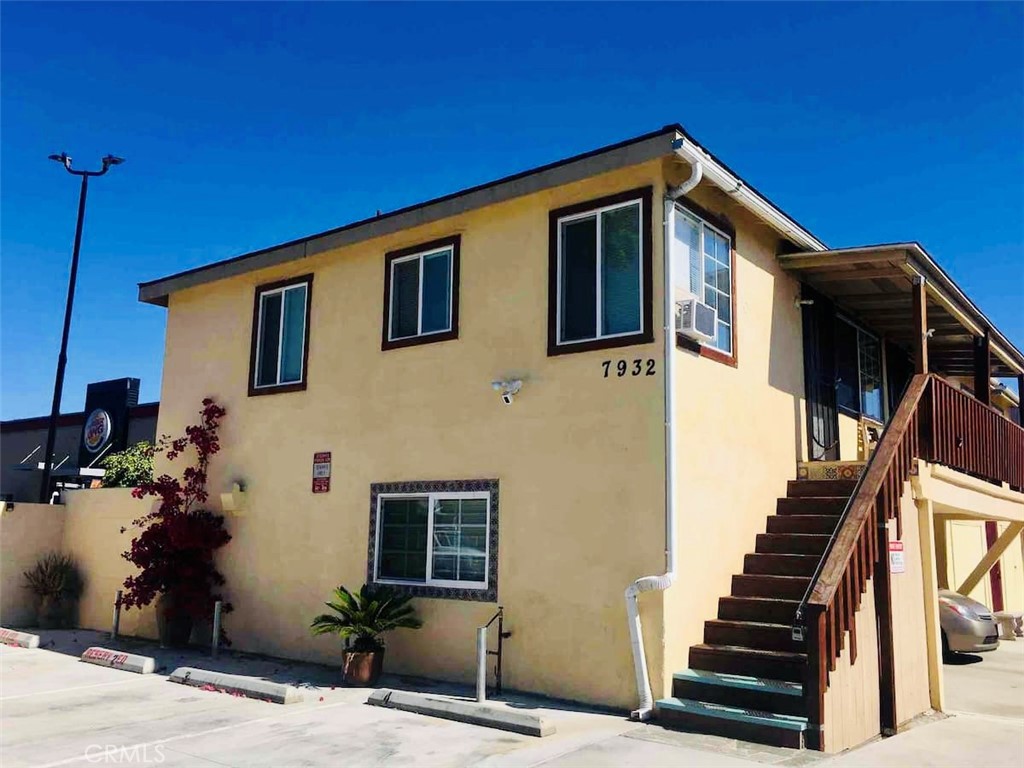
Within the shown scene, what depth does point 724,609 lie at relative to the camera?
29.2 feet

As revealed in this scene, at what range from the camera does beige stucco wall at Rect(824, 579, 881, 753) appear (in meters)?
7.01

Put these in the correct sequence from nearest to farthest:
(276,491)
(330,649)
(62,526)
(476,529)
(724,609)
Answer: (724,609), (476,529), (330,649), (276,491), (62,526)

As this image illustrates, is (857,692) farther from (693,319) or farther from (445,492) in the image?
(445,492)

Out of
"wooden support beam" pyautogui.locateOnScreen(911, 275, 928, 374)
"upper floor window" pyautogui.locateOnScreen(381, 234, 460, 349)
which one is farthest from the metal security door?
Answer: "upper floor window" pyautogui.locateOnScreen(381, 234, 460, 349)

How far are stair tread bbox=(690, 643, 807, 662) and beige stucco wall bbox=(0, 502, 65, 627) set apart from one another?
1188cm

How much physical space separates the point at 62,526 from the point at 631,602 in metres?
11.7

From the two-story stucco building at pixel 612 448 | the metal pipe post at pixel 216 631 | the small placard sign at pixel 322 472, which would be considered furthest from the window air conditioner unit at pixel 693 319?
the metal pipe post at pixel 216 631

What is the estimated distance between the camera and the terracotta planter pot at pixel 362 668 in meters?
9.70

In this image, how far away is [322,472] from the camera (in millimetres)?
11719

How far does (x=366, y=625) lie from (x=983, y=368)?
10.1 meters

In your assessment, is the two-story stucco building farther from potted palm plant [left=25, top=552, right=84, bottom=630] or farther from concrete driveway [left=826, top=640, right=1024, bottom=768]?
potted palm plant [left=25, top=552, right=84, bottom=630]

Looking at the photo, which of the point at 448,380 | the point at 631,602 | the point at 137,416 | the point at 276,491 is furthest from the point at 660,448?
the point at 137,416

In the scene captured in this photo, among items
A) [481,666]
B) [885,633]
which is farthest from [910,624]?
[481,666]

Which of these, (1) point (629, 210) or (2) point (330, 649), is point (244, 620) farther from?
(1) point (629, 210)
